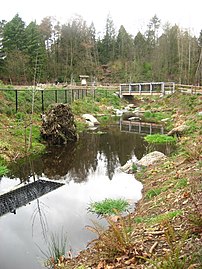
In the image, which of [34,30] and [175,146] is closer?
[175,146]

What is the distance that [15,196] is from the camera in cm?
967

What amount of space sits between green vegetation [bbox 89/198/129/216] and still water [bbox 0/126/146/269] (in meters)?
0.24

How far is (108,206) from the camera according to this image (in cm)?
889

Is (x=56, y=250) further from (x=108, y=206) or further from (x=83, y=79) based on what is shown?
(x=83, y=79)

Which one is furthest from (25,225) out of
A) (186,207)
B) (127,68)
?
(127,68)

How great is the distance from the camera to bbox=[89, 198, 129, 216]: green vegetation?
862cm

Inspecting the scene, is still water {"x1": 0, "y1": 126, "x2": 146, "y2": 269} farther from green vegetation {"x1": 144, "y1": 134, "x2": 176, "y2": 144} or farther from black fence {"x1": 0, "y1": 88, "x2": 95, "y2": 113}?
black fence {"x1": 0, "y1": 88, "x2": 95, "y2": 113}

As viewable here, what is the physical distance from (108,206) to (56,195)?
2.12 metres

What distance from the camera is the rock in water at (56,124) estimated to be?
18.1 metres

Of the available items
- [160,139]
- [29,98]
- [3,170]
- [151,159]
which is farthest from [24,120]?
[151,159]

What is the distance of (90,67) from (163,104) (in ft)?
78.1

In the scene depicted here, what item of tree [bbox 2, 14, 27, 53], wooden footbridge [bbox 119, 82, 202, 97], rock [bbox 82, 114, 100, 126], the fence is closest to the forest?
tree [bbox 2, 14, 27, 53]

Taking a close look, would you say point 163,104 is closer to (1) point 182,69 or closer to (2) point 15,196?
(1) point 182,69

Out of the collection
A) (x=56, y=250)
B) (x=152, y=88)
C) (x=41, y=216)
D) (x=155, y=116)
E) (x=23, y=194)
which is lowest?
(x=41, y=216)
